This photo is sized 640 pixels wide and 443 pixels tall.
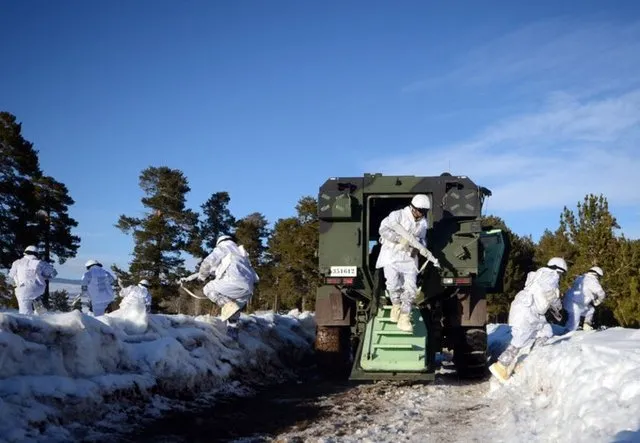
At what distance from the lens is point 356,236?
9656mm

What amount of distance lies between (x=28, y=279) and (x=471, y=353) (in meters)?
9.14

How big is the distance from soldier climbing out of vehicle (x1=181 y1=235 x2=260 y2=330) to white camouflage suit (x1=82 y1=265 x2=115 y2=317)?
16.9 ft

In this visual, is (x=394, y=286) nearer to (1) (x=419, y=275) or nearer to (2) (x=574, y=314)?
(1) (x=419, y=275)

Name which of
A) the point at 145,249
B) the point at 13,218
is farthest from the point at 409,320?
the point at 145,249

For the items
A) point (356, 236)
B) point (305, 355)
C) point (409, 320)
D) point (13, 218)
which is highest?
point (13, 218)

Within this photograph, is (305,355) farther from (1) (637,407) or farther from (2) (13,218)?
(2) (13,218)

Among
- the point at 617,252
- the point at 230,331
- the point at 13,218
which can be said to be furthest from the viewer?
the point at 13,218

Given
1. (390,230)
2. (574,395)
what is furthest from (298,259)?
(574,395)

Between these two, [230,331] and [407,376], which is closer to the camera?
[407,376]

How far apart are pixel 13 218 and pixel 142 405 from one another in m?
22.7

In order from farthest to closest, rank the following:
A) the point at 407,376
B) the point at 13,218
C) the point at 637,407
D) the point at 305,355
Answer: the point at 13,218 < the point at 305,355 < the point at 407,376 < the point at 637,407

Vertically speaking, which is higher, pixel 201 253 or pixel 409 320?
pixel 201 253

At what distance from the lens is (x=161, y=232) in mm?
34250

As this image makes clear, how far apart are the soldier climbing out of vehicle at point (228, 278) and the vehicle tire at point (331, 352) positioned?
1.47 meters
